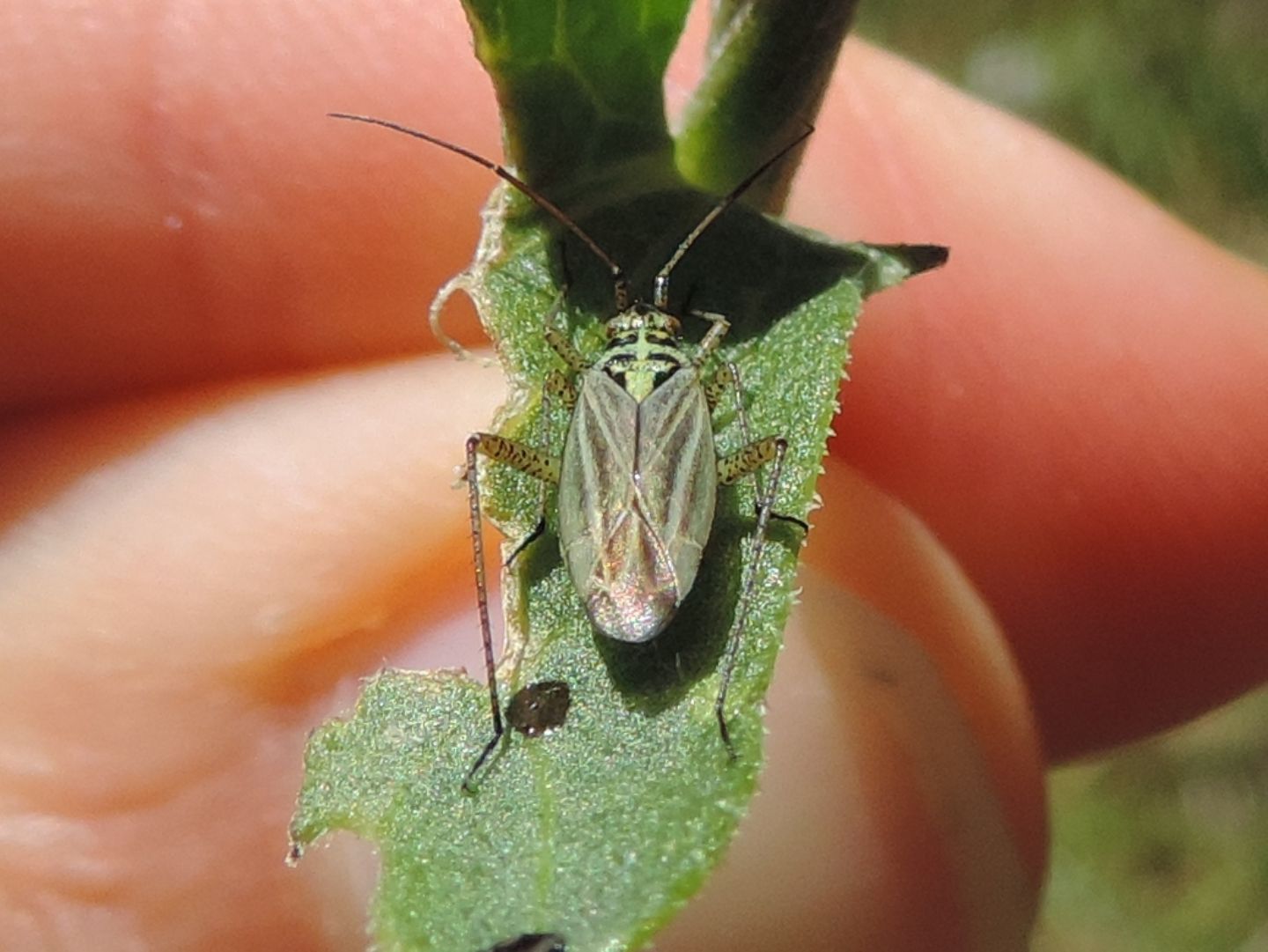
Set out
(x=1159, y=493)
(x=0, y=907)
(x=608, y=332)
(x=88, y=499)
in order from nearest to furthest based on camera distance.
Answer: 1. (x=0, y=907)
2. (x=608, y=332)
3. (x=88, y=499)
4. (x=1159, y=493)

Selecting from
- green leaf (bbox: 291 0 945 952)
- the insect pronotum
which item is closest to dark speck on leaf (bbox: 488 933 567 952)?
green leaf (bbox: 291 0 945 952)

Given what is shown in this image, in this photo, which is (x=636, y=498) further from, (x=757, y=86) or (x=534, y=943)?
(x=534, y=943)

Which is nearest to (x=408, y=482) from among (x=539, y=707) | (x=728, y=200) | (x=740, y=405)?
(x=740, y=405)

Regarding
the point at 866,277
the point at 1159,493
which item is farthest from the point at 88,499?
the point at 1159,493

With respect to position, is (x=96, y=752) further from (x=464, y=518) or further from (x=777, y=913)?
(x=777, y=913)

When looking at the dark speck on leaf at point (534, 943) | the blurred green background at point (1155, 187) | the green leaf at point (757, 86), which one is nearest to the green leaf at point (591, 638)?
the dark speck on leaf at point (534, 943)

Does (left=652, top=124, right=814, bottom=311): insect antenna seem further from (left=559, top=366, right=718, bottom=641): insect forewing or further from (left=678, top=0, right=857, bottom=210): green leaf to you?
(left=559, top=366, right=718, bottom=641): insect forewing

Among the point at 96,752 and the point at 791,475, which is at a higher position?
the point at 791,475
